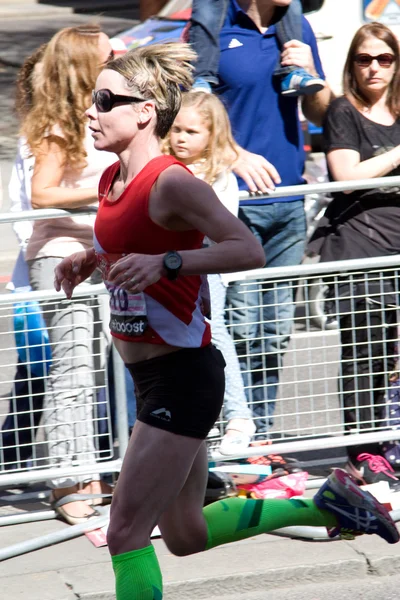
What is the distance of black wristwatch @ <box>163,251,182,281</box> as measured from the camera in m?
3.00

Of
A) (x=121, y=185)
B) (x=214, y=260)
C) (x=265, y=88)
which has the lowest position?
(x=214, y=260)

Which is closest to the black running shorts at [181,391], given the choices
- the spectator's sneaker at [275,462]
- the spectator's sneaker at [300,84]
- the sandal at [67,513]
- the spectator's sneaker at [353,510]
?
the spectator's sneaker at [353,510]

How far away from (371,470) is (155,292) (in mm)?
2232

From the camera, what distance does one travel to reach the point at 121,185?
11.0 ft

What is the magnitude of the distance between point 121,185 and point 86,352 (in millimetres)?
1468

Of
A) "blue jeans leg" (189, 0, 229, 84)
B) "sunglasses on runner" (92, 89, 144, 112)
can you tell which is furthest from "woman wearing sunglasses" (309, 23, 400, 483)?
"sunglasses on runner" (92, 89, 144, 112)

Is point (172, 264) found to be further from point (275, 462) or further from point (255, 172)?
point (275, 462)

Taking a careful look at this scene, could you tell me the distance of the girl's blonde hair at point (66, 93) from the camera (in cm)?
469

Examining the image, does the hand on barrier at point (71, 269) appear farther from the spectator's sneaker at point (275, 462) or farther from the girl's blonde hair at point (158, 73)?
the spectator's sneaker at point (275, 462)

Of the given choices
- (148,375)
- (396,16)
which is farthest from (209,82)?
(396,16)

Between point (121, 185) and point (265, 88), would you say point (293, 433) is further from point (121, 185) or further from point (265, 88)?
point (121, 185)

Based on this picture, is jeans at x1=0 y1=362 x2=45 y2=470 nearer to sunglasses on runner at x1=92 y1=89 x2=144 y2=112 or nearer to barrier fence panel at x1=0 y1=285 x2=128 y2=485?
barrier fence panel at x1=0 y1=285 x2=128 y2=485

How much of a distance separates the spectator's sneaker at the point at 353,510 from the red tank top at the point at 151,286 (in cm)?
86

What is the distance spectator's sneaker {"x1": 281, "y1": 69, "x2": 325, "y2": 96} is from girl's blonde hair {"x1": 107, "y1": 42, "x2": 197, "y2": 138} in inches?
69.6
